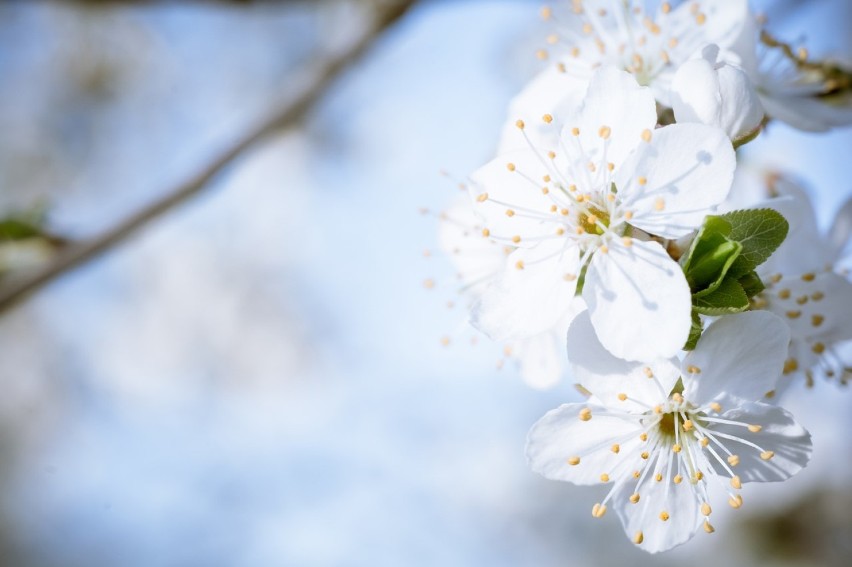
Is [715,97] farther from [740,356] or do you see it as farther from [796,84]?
[796,84]

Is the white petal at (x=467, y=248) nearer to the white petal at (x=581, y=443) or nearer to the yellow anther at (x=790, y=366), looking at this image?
the white petal at (x=581, y=443)

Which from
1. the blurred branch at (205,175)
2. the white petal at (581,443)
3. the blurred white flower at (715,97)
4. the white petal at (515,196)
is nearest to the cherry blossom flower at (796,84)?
the blurred white flower at (715,97)

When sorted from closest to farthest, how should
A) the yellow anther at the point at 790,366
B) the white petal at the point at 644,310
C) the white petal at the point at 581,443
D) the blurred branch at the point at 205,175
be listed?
the white petal at the point at 644,310, the white petal at the point at 581,443, the yellow anther at the point at 790,366, the blurred branch at the point at 205,175

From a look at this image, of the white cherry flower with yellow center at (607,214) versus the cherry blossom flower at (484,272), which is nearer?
the white cherry flower with yellow center at (607,214)

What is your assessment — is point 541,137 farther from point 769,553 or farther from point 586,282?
point 769,553

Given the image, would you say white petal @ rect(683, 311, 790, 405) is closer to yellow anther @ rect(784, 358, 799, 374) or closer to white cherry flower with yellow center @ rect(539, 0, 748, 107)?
yellow anther @ rect(784, 358, 799, 374)

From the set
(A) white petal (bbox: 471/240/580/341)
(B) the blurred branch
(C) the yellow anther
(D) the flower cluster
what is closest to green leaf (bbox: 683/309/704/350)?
(D) the flower cluster

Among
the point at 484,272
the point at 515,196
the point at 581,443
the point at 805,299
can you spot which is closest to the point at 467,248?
the point at 484,272
